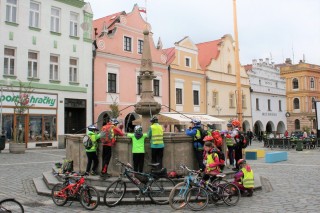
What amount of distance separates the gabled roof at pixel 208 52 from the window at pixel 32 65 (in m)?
18.8

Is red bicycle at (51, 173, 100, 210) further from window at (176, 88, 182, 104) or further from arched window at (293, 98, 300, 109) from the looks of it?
arched window at (293, 98, 300, 109)

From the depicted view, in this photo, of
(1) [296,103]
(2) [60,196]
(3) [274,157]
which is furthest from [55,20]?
(1) [296,103]

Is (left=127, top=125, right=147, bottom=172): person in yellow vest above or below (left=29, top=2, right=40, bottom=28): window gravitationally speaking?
below

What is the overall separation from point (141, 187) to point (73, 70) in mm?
19956

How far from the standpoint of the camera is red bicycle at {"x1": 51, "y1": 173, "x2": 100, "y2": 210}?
7.67 meters

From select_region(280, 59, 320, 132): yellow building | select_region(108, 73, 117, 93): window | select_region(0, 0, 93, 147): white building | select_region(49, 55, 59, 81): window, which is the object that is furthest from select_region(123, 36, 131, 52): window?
select_region(280, 59, 320, 132): yellow building

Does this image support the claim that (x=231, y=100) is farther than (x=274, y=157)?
Yes

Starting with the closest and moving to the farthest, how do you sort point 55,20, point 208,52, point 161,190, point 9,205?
point 9,205 < point 161,190 < point 55,20 < point 208,52

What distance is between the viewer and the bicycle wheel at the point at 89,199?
25.0ft

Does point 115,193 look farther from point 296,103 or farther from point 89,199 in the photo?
point 296,103

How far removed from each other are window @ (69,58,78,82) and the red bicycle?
19.2 m

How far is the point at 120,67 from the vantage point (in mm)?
29641

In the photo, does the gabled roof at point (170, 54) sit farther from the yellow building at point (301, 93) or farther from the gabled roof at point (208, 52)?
the yellow building at point (301, 93)

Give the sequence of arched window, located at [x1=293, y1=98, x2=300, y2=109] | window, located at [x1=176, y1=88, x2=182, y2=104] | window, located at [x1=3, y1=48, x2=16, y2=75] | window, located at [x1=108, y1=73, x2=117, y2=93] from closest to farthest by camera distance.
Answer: window, located at [x1=3, y1=48, x2=16, y2=75] → window, located at [x1=108, y1=73, x2=117, y2=93] → window, located at [x1=176, y1=88, x2=182, y2=104] → arched window, located at [x1=293, y1=98, x2=300, y2=109]
